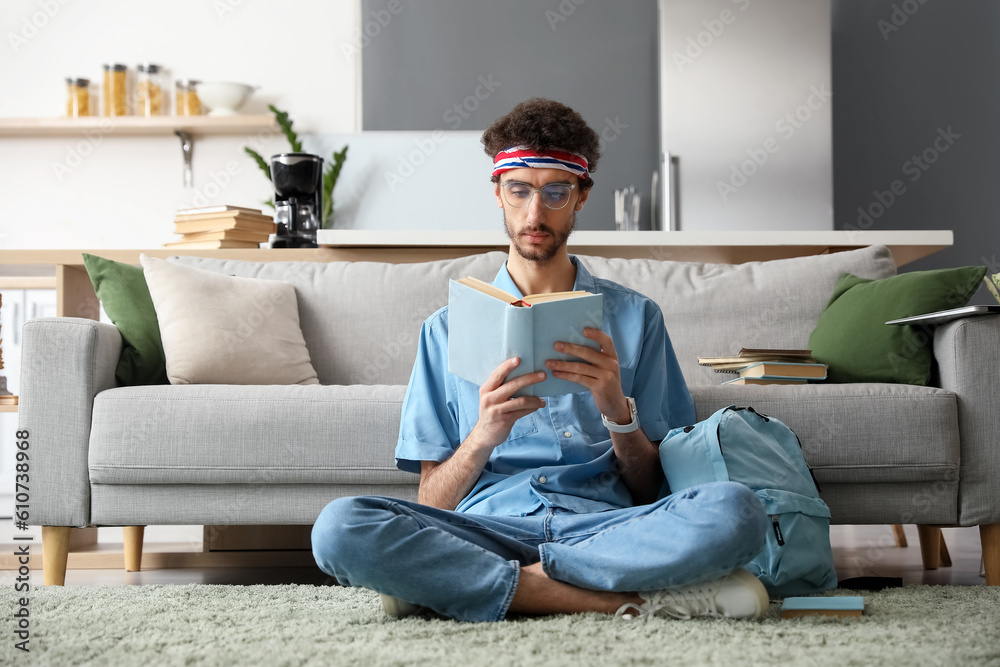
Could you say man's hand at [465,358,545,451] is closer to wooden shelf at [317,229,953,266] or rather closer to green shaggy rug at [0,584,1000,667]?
green shaggy rug at [0,584,1000,667]

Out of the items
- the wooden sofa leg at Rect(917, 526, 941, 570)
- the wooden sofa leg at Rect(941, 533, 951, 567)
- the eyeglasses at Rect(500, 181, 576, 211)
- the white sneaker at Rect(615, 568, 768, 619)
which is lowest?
the wooden sofa leg at Rect(941, 533, 951, 567)

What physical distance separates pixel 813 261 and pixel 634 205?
1896mm

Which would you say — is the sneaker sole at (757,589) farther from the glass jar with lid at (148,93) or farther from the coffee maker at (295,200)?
the glass jar with lid at (148,93)

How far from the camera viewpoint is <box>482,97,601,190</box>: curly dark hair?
1.65m

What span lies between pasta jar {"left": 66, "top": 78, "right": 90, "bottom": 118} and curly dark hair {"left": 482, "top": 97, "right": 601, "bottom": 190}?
3605mm

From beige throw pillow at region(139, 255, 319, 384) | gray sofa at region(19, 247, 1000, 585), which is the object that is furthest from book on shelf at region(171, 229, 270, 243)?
gray sofa at region(19, 247, 1000, 585)

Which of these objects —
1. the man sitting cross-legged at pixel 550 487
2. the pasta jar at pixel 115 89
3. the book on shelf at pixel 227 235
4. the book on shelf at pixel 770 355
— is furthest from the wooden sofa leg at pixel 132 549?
the pasta jar at pixel 115 89

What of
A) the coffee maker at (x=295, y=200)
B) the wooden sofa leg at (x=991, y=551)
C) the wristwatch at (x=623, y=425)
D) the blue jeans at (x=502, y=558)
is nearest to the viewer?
the blue jeans at (x=502, y=558)

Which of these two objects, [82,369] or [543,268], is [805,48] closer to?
[543,268]

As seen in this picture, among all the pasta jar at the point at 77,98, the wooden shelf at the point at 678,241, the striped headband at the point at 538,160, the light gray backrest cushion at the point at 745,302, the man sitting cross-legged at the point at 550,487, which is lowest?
the man sitting cross-legged at the point at 550,487

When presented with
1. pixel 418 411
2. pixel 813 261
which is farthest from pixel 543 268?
pixel 813 261

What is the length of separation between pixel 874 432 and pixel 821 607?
2.17 ft

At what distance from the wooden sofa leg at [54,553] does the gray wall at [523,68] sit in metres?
3.15

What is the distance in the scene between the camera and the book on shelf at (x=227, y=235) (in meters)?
3.01
